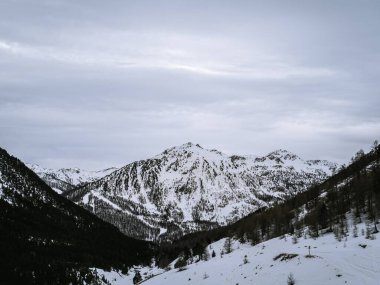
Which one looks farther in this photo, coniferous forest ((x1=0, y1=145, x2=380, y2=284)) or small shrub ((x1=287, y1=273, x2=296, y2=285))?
coniferous forest ((x1=0, y1=145, x2=380, y2=284))

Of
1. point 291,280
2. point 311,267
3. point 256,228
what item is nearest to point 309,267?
point 311,267

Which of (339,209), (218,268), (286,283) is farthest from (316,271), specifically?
(339,209)

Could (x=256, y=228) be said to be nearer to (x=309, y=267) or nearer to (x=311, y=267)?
(x=309, y=267)

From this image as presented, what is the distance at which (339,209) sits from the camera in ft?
280

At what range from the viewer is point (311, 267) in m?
42.4

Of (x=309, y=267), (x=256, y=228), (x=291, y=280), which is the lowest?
(x=256, y=228)

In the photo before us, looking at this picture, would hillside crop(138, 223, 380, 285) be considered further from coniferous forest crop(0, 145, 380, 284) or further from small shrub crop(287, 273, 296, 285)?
coniferous forest crop(0, 145, 380, 284)

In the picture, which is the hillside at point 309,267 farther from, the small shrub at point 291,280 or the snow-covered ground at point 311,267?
the small shrub at point 291,280

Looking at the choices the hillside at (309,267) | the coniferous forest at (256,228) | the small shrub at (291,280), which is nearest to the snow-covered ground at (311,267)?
the hillside at (309,267)

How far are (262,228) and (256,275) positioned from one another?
252 ft

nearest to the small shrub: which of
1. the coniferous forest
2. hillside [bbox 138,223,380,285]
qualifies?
hillside [bbox 138,223,380,285]

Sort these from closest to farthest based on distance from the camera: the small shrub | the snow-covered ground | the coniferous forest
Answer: the snow-covered ground
the small shrub
the coniferous forest

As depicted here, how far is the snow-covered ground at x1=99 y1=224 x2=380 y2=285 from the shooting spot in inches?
1515

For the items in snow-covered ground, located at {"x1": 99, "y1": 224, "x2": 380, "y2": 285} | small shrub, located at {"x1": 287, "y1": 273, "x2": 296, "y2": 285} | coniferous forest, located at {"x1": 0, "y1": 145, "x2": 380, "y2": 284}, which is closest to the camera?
snow-covered ground, located at {"x1": 99, "y1": 224, "x2": 380, "y2": 285}
